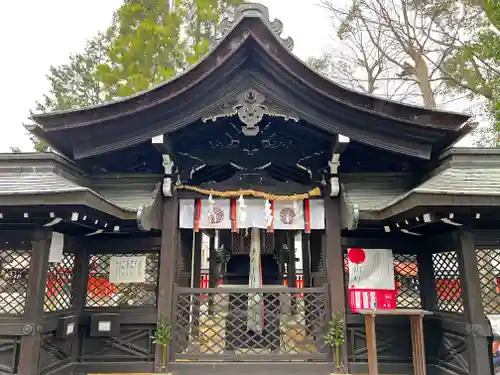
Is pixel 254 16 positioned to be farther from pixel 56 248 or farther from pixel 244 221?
pixel 56 248

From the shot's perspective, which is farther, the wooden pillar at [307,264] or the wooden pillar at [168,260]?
the wooden pillar at [307,264]

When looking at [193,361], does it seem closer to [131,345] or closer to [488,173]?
[131,345]

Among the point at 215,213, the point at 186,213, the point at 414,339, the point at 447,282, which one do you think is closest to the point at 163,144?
the point at 186,213

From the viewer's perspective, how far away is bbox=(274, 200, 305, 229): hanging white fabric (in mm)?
5762

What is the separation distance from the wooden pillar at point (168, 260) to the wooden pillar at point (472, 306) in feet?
13.4

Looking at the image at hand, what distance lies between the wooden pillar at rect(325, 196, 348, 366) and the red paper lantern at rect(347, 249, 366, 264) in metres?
0.19

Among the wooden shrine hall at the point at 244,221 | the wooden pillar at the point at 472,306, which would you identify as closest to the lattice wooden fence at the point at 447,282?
the wooden shrine hall at the point at 244,221

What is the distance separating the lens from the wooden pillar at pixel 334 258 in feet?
17.6

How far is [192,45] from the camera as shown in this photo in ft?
48.5

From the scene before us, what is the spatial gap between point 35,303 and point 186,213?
2.41 meters

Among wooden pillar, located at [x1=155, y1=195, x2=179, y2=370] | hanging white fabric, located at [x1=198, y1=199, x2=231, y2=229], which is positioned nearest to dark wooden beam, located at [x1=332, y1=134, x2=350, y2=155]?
hanging white fabric, located at [x1=198, y1=199, x2=231, y2=229]

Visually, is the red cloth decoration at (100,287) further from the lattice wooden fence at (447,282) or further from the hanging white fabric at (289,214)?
the lattice wooden fence at (447,282)

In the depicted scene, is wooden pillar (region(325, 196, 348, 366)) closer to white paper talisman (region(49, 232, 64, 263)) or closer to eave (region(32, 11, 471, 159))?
eave (region(32, 11, 471, 159))

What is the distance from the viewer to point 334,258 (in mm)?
5523
